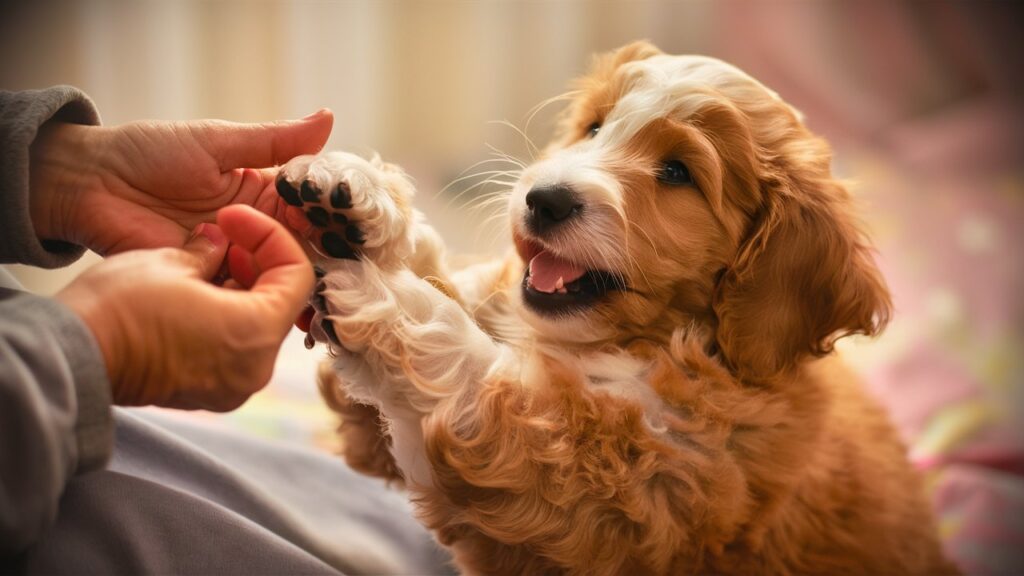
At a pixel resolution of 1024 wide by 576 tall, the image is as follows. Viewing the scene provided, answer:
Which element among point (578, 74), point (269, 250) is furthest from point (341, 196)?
point (578, 74)

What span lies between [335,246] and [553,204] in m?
0.40

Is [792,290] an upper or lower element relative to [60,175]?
lower

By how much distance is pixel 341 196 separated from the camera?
132 centimetres

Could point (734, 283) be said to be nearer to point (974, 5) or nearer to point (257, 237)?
point (257, 237)

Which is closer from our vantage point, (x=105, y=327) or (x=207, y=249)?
(x=105, y=327)

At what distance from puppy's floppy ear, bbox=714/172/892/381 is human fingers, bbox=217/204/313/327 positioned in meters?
0.79

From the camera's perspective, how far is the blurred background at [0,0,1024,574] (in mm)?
3328

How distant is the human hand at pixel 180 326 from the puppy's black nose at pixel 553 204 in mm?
505

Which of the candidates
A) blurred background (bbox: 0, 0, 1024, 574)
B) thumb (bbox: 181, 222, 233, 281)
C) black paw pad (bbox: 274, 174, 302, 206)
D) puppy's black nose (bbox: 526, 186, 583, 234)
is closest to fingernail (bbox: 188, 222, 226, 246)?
thumb (bbox: 181, 222, 233, 281)

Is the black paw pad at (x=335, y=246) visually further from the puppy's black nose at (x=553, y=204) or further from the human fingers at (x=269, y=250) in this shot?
the puppy's black nose at (x=553, y=204)

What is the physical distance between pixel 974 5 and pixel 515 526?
3.90m

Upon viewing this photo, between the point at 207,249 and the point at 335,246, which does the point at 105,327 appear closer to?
the point at 207,249

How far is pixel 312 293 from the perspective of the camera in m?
1.34

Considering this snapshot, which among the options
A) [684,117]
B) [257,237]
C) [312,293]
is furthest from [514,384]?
[684,117]
